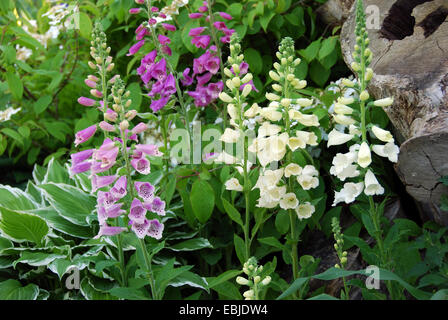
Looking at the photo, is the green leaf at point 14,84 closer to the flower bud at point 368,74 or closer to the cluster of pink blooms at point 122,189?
Result: the cluster of pink blooms at point 122,189

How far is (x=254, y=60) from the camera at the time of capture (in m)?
3.29

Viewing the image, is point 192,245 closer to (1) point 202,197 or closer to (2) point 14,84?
(1) point 202,197

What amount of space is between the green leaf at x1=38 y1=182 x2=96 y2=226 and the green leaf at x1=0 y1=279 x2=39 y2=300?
1.33ft

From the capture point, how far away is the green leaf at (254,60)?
10.8 ft

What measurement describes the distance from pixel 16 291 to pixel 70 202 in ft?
1.79

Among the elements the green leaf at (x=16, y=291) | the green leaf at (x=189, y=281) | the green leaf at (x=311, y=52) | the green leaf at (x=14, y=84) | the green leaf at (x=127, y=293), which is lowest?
the green leaf at (x=16, y=291)

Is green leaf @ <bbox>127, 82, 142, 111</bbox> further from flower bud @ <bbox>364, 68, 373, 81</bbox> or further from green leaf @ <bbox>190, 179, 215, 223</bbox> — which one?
flower bud @ <bbox>364, 68, 373, 81</bbox>

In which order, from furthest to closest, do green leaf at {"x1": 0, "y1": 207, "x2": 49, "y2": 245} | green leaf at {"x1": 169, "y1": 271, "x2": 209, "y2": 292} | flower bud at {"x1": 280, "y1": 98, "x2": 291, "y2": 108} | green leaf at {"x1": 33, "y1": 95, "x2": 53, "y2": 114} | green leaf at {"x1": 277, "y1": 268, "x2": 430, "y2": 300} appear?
1. green leaf at {"x1": 33, "y1": 95, "x2": 53, "y2": 114}
2. green leaf at {"x1": 0, "y1": 207, "x2": 49, "y2": 245}
3. green leaf at {"x1": 169, "y1": 271, "x2": 209, "y2": 292}
4. flower bud at {"x1": 280, "y1": 98, "x2": 291, "y2": 108}
5. green leaf at {"x1": 277, "y1": 268, "x2": 430, "y2": 300}

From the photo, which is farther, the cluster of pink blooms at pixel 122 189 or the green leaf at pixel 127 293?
the green leaf at pixel 127 293

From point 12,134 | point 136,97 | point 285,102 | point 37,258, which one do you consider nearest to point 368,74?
point 285,102

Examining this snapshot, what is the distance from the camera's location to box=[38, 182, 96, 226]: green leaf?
2762 mm

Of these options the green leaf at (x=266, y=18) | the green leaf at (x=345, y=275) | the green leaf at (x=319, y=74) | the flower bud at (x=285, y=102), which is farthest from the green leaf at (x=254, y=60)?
the green leaf at (x=345, y=275)

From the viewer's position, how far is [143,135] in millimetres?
3590

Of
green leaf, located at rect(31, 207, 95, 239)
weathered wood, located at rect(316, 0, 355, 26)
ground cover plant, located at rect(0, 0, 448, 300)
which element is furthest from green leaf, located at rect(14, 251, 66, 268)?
weathered wood, located at rect(316, 0, 355, 26)
